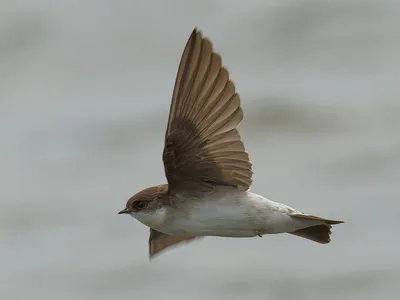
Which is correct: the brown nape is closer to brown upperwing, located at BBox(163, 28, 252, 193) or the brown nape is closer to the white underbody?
the white underbody

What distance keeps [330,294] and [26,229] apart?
8.56 feet

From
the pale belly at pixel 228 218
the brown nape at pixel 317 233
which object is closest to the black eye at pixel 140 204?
the pale belly at pixel 228 218

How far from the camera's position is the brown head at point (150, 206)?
562 centimetres

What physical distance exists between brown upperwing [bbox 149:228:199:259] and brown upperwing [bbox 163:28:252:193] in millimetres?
522

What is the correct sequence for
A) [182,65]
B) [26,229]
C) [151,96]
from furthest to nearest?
[151,96] → [26,229] → [182,65]

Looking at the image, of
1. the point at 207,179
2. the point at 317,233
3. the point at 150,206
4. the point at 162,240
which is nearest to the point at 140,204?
the point at 150,206

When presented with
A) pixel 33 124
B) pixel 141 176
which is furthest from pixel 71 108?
pixel 141 176

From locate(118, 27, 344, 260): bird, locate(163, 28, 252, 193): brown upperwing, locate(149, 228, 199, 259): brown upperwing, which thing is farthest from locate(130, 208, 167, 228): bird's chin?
locate(149, 228, 199, 259): brown upperwing

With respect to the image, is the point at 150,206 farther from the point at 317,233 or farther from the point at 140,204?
the point at 317,233

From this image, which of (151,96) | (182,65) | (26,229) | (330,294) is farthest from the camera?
(151,96)

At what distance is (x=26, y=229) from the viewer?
472 inches

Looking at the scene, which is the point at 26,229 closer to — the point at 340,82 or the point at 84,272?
the point at 84,272

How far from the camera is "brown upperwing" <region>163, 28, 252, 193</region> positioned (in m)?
5.46

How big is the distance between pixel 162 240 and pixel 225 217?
0.63 m
